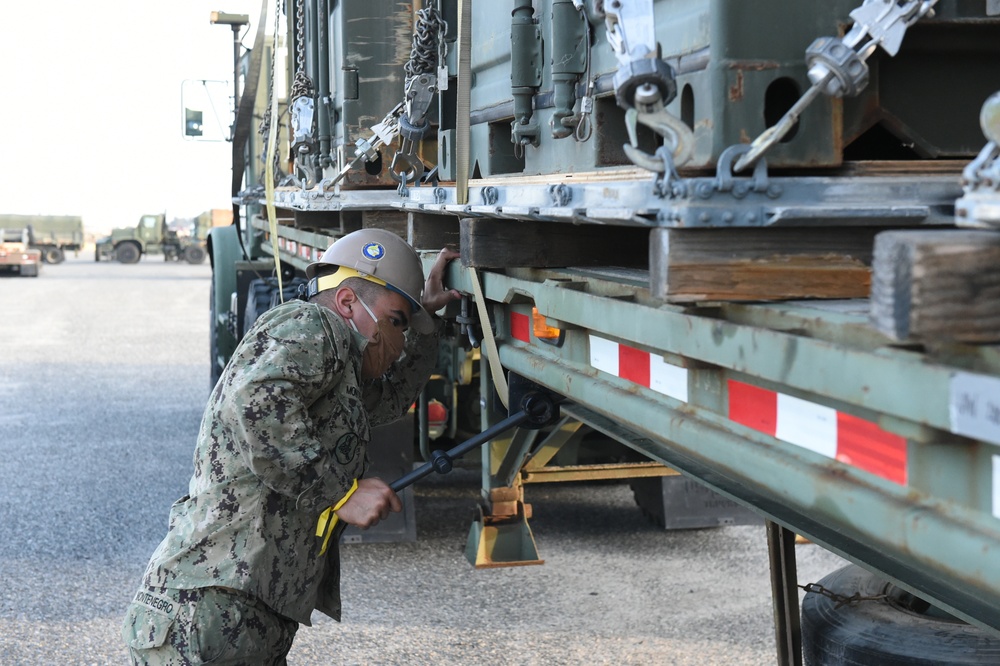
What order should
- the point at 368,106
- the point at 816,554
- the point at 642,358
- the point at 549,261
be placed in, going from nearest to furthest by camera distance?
the point at 642,358
the point at 549,261
the point at 368,106
the point at 816,554

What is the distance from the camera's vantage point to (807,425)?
1.72 metres

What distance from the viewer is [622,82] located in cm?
182

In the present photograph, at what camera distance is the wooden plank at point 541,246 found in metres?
3.02

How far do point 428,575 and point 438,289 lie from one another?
2630 mm

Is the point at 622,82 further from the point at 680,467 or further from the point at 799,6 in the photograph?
the point at 680,467

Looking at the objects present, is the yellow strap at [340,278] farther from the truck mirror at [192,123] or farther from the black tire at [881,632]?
the truck mirror at [192,123]

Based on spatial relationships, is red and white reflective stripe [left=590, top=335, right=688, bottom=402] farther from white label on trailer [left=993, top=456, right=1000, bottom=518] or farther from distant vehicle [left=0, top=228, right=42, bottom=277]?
distant vehicle [left=0, top=228, right=42, bottom=277]

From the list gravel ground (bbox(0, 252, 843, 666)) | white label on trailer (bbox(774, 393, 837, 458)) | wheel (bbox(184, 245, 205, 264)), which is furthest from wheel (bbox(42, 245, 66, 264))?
white label on trailer (bbox(774, 393, 837, 458))

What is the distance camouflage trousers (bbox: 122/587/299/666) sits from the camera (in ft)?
10.0

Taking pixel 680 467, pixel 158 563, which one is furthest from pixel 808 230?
pixel 158 563

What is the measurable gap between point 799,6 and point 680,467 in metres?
0.97

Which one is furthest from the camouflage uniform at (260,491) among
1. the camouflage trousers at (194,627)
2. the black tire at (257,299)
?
the black tire at (257,299)

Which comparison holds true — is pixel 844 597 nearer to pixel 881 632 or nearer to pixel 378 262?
pixel 881 632

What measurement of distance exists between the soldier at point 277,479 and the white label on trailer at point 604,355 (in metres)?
0.73
